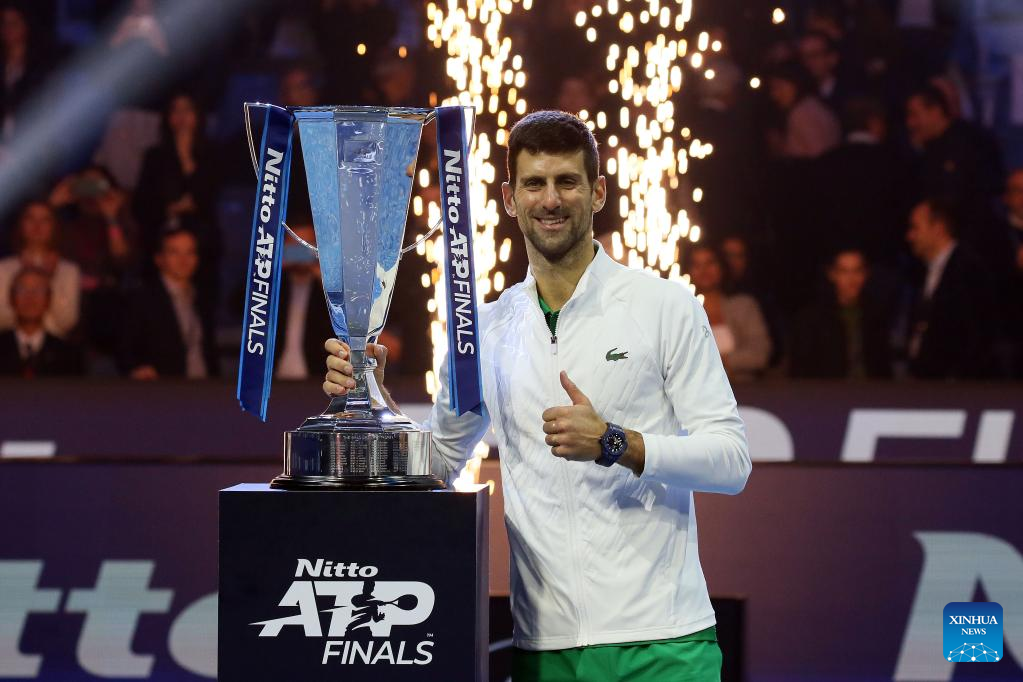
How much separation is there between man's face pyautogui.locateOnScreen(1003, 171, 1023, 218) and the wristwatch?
4.69m

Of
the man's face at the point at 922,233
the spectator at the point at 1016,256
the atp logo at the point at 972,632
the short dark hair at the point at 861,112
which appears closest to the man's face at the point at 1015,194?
the spectator at the point at 1016,256

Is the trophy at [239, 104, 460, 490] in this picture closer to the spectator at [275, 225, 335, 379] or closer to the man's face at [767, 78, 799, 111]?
the spectator at [275, 225, 335, 379]

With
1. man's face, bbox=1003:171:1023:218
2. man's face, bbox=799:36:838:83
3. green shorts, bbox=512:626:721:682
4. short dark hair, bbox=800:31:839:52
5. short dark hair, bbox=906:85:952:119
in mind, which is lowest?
green shorts, bbox=512:626:721:682

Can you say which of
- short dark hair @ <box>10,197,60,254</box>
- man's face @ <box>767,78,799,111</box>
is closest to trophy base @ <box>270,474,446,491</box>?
short dark hair @ <box>10,197,60,254</box>

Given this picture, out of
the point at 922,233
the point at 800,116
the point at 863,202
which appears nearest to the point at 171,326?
the point at 800,116

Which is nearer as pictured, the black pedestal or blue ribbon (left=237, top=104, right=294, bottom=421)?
the black pedestal

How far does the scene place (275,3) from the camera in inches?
274

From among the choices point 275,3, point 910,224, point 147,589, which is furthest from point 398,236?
point 275,3

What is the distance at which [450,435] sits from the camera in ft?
8.09

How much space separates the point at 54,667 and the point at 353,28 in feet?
11.6

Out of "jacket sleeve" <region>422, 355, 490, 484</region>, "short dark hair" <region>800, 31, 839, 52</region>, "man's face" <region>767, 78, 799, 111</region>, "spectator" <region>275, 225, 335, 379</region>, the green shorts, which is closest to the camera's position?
the green shorts

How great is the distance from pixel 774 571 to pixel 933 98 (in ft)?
10.3

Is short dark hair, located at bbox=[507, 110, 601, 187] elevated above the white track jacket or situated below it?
above

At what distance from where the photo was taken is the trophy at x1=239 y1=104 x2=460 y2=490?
213cm
